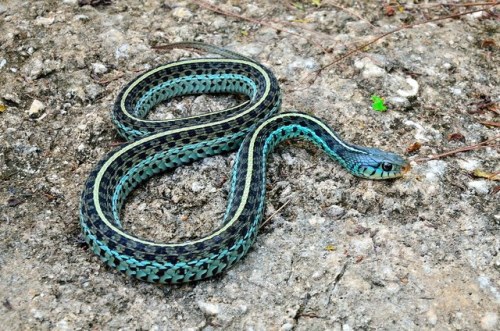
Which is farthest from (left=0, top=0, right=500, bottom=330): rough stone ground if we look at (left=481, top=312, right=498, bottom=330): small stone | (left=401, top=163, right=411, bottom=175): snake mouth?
(left=401, top=163, right=411, bottom=175): snake mouth

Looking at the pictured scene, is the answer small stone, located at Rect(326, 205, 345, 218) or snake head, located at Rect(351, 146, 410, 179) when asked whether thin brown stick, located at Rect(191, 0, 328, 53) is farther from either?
small stone, located at Rect(326, 205, 345, 218)

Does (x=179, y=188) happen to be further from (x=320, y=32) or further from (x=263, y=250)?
(x=320, y=32)

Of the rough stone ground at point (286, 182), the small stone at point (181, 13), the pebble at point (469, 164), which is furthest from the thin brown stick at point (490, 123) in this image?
the small stone at point (181, 13)

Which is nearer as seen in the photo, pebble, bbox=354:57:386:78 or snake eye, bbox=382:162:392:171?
snake eye, bbox=382:162:392:171

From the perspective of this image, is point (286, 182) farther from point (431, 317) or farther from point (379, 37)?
point (379, 37)

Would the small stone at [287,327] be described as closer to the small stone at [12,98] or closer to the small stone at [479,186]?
the small stone at [479,186]

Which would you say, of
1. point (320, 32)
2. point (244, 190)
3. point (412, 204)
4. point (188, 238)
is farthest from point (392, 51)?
point (188, 238)
